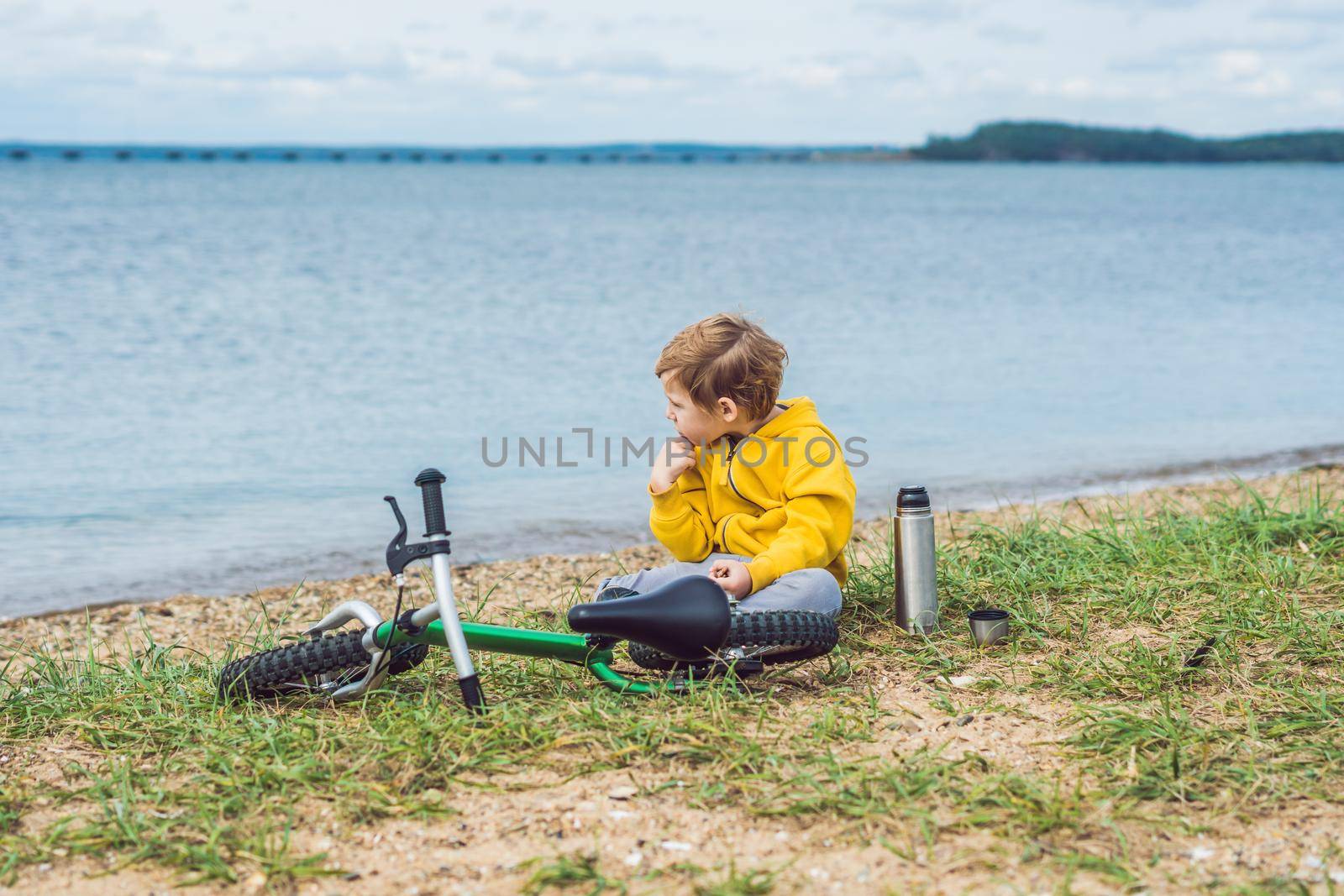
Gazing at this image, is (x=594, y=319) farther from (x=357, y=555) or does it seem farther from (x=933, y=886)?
(x=933, y=886)

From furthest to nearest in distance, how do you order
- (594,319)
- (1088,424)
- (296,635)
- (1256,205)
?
1. (1256,205)
2. (594,319)
3. (1088,424)
4. (296,635)

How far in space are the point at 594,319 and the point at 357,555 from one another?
45.8 ft

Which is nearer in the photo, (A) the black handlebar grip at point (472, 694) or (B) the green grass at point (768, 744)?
(B) the green grass at point (768, 744)

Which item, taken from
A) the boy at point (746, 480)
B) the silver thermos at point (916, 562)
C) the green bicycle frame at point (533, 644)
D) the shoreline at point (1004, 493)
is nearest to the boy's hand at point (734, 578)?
the boy at point (746, 480)

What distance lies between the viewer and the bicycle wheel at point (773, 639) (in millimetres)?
3721

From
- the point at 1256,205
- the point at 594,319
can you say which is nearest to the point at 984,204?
the point at 1256,205

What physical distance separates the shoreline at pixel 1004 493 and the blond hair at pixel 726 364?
3.14 meters

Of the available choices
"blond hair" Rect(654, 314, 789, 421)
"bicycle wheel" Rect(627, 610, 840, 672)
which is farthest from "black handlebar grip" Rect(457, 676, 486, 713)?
"blond hair" Rect(654, 314, 789, 421)

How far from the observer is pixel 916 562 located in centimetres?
449

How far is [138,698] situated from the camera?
395 centimetres

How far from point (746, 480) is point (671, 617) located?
35.6 inches

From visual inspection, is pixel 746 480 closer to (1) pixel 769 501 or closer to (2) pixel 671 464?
(1) pixel 769 501

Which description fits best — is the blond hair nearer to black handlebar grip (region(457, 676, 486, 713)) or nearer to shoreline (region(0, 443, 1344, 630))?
black handlebar grip (region(457, 676, 486, 713))

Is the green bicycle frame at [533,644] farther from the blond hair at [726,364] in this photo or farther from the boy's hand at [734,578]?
the blond hair at [726,364]
